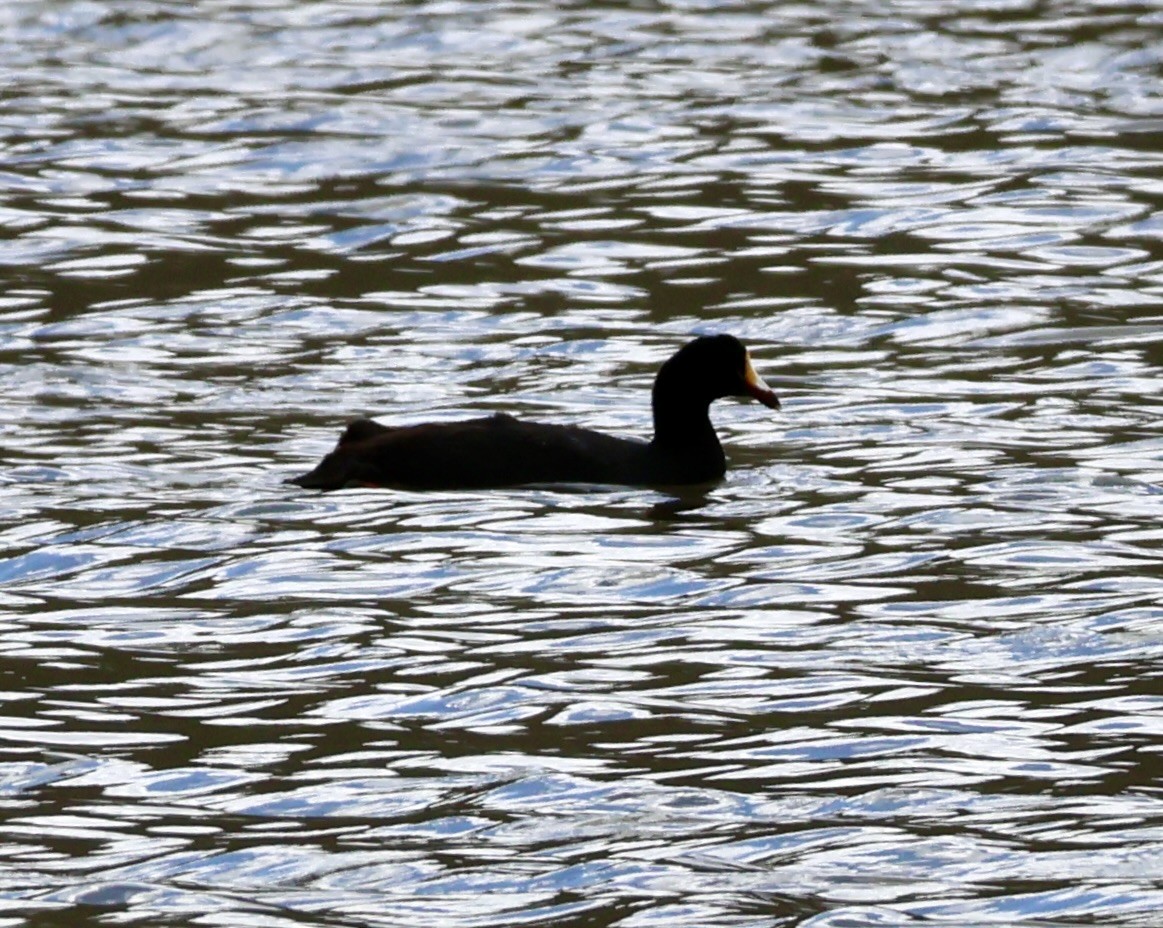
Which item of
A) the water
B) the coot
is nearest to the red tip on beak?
the coot

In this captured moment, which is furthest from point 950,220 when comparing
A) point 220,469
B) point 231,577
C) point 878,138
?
point 231,577

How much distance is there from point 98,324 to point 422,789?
360 inches

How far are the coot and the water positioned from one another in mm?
153

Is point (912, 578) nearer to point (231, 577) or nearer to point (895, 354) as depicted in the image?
point (231, 577)

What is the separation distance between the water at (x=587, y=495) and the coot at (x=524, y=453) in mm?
153

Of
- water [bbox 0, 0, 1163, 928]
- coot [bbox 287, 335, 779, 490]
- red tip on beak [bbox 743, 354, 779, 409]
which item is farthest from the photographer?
red tip on beak [bbox 743, 354, 779, 409]

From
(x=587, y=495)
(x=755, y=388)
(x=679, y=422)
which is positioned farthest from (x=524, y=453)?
(x=755, y=388)

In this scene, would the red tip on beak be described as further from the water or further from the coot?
the water

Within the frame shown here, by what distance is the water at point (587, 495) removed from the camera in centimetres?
812

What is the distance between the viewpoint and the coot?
13.0 meters

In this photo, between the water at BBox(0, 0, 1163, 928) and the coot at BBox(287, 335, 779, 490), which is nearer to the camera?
the water at BBox(0, 0, 1163, 928)

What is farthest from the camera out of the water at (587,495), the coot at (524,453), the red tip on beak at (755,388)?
the red tip on beak at (755,388)

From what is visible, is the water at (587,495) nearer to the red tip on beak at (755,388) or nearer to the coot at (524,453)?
the coot at (524,453)

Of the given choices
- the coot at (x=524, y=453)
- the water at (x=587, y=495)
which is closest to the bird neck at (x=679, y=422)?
the coot at (x=524, y=453)
